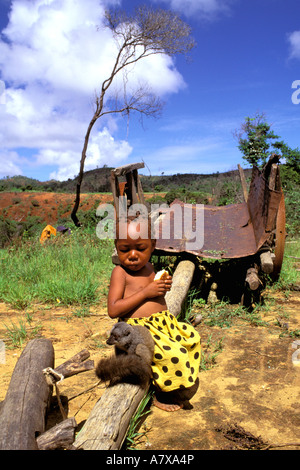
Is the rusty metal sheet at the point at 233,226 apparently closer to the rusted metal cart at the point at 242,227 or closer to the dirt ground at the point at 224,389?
the rusted metal cart at the point at 242,227

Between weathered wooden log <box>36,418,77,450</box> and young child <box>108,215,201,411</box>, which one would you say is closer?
weathered wooden log <box>36,418,77,450</box>

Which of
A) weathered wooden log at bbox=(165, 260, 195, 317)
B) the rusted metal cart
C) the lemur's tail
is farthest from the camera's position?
the rusted metal cart

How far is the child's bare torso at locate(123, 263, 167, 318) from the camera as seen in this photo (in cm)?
227

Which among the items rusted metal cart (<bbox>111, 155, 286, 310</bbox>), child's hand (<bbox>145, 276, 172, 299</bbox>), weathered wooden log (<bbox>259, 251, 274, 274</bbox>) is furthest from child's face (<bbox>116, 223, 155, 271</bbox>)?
weathered wooden log (<bbox>259, 251, 274, 274</bbox>)

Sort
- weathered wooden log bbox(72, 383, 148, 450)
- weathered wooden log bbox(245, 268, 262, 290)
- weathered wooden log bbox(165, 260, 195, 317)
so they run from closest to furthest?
weathered wooden log bbox(72, 383, 148, 450), weathered wooden log bbox(165, 260, 195, 317), weathered wooden log bbox(245, 268, 262, 290)

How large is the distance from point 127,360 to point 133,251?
654 mm

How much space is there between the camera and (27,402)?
5.61 feet

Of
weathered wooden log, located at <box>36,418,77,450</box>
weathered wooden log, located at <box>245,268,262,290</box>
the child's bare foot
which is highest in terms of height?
weathered wooden log, located at <box>245,268,262,290</box>

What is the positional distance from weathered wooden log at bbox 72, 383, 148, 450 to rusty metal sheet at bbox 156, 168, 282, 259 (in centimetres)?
238

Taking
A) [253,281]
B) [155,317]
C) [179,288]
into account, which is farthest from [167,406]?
[253,281]

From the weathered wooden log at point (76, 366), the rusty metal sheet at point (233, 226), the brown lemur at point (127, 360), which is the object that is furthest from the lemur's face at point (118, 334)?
the rusty metal sheet at point (233, 226)

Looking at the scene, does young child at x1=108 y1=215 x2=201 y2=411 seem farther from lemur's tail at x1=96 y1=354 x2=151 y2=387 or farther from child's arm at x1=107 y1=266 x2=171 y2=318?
lemur's tail at x1=96 y1=354 x2=151 y2=387
